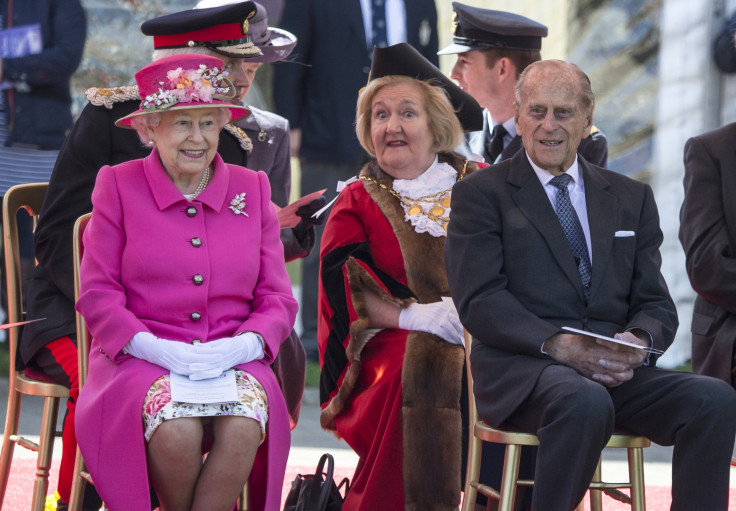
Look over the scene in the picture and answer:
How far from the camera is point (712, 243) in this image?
13.7ft

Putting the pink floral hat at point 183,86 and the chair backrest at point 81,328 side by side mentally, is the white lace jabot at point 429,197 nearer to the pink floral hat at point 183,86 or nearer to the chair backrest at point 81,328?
the pink floral hat at point 183,86

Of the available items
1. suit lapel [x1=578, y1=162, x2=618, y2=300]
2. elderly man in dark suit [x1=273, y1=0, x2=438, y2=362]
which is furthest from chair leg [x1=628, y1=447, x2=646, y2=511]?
elderly man in dark suit [x1=273, y1=0, x2=438, y2=362]

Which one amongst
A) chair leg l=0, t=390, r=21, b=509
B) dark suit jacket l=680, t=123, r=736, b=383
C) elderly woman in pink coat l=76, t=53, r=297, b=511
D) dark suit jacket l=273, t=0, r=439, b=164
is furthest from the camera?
dark suit jacket l=273, t=0, r=439, b=164

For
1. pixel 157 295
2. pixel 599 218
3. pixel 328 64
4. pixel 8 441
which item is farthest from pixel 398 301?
pixel 328 64

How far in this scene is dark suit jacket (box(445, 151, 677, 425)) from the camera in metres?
3.43

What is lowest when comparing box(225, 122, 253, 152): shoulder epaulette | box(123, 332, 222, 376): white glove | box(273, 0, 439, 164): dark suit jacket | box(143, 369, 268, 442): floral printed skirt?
box(143, 369, 268, 442): floral printed skirt

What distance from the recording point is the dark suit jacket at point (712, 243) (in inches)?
163

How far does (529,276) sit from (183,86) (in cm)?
114

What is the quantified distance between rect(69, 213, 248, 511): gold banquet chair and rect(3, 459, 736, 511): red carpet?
0.96m

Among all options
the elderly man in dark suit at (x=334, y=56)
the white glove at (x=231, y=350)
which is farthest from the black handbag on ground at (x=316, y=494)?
the elderly man in dark suit at (x=334, y=56)

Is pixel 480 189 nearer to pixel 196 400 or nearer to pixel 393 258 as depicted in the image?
pixel 393 258

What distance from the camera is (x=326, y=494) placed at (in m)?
3.82

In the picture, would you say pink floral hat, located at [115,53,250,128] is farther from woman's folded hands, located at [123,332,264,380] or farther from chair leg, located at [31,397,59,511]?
chair leg, located at [31,397,59,511]

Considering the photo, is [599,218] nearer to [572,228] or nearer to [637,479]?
[572,228]
